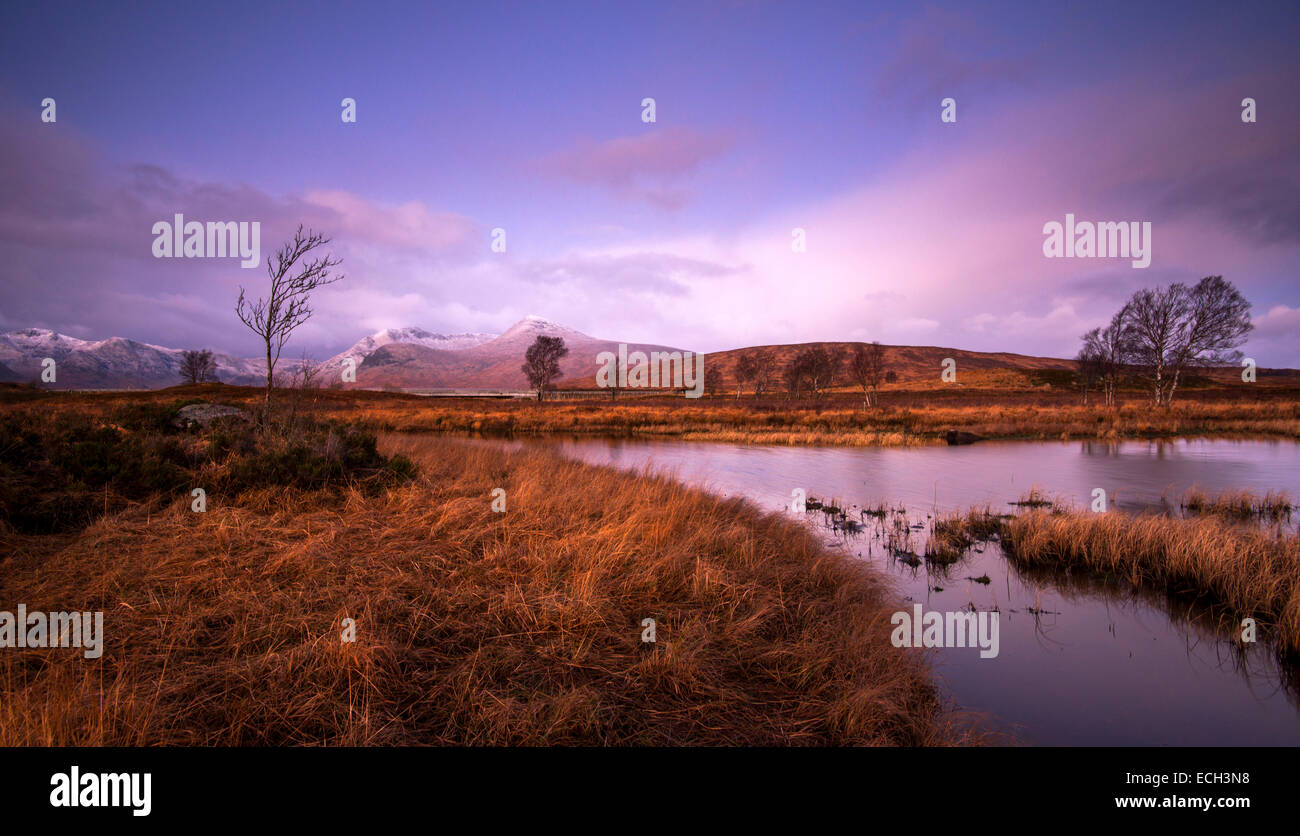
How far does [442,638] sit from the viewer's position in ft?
14.4

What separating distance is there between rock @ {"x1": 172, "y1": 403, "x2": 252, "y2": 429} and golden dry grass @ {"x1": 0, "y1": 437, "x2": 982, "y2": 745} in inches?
231

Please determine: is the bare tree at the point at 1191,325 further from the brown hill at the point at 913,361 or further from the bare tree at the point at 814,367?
the brown hill at the point at 913,361

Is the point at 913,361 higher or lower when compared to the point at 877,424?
higher

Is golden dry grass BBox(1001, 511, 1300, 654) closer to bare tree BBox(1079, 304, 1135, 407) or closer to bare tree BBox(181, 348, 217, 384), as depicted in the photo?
bare tree BBox(1079, 304, 1135, 407)

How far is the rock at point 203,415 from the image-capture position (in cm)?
1202

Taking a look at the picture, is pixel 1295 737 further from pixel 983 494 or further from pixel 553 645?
pixel 983 494

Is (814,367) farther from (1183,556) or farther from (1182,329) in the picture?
(1183,556)

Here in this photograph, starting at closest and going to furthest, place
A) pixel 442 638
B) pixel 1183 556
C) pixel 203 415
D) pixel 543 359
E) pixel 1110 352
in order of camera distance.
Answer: pixel 442 638
pixel 1183 556
pixel 203 415
pixel 1110 352
pixel 543 359

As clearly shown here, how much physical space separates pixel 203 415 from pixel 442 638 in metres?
13.1

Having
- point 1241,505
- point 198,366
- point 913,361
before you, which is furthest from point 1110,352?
point 198,366

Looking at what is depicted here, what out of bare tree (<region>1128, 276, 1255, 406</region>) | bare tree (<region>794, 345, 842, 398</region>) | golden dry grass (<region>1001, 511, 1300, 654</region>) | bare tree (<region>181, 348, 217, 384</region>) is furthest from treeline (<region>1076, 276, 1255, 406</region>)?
bare tree (<region>181, 348, 217, 384</region>)

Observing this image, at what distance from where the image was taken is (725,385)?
13588 cm
